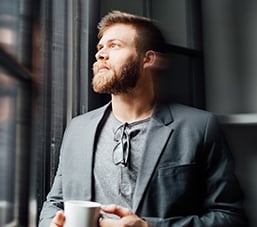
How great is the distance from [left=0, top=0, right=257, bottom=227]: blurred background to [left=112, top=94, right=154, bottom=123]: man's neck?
0.04 metres

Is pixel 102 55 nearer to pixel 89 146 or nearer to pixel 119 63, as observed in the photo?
pixel 119 63

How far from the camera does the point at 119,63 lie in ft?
2.03

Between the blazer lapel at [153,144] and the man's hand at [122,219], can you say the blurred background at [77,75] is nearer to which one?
the blazer lapel at [153,144]

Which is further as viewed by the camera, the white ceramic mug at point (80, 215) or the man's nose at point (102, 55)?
the man's nose at point (102, 55)

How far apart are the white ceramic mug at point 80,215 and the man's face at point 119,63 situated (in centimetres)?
21

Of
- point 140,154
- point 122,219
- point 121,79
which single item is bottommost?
point 122,219

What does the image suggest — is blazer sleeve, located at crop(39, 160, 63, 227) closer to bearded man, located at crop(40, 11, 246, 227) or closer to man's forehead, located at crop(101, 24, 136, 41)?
bearded man, located at crop(40, 11, 246, 227)

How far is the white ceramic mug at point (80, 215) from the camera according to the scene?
522 millimetres

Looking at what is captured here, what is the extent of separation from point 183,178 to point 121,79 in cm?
20

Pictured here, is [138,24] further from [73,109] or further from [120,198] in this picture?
[120,198]

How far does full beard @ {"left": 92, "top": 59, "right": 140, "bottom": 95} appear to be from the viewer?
2.03 feet

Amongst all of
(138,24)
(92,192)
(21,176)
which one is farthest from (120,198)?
(138,24)

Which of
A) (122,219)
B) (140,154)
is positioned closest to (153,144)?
(140,154)

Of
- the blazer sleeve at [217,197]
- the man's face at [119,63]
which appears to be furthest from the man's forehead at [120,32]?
the blazer sleeve at [217,197]
